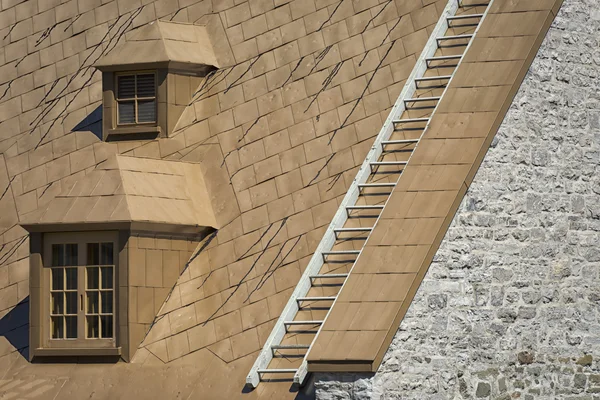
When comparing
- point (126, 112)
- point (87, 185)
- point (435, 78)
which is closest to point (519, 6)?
point (435, 78)

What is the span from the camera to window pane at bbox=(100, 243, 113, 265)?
21688 mm

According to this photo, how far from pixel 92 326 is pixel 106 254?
1.13 m

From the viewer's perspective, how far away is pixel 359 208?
20.4 metres

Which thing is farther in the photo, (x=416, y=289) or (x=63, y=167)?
(x=63, y=167)

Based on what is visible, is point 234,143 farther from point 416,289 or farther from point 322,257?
point 416,289

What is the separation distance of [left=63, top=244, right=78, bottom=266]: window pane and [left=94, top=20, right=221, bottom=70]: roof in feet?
11.0

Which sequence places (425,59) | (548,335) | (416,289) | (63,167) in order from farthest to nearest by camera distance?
1. (63,167)
2. (425,59)
3. (548,335)
4. (416,289)

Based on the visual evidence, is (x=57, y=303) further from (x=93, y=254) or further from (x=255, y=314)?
(x=255, y=314)

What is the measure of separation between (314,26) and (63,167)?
4992 millimetres

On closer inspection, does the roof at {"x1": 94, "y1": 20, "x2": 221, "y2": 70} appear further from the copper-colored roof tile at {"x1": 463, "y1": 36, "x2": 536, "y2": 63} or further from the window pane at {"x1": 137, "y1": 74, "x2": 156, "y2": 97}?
the copper-colored roof tile at {"x1": 463, "y1": 36, "x2": 536, "y2": 63}

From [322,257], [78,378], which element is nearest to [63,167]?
[78,378]

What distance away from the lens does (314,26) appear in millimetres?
23062

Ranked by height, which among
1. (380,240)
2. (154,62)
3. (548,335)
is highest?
(154,62)

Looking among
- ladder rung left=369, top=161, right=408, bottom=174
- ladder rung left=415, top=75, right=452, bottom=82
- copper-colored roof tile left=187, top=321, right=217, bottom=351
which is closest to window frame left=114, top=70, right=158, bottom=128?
copper-colored roof tile left=187, top=321, right=217, bottom=351
